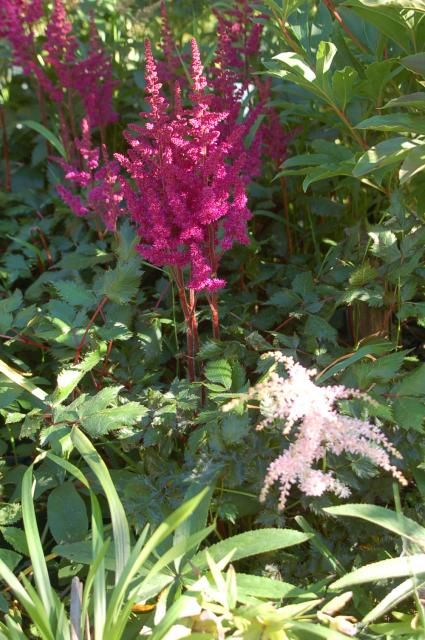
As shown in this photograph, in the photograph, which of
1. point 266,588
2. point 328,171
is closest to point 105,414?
point 266,588

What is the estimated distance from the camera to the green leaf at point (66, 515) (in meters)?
1.46

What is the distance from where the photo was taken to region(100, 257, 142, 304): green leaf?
1.62m

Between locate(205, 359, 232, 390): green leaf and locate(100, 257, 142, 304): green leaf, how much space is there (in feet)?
0.73

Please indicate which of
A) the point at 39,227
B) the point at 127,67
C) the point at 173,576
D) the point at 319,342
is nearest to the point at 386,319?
the point at 319,342

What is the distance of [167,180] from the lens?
143cm

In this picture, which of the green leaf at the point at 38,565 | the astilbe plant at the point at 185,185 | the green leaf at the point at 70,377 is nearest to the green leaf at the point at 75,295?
the green leaf at the point at 70,377

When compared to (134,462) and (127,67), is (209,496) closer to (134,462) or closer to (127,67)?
(134,462)

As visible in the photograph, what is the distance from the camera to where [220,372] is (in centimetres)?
151

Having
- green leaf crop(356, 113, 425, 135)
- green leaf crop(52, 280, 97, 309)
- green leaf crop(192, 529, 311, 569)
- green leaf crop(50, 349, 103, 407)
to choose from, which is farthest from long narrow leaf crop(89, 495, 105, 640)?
green leaf crop(356, 113, 425, 135)

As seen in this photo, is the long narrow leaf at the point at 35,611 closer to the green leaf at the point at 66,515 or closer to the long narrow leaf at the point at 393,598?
the green leaf at the point at 66,515

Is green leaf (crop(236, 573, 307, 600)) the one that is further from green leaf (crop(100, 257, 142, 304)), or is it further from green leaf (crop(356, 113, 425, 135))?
green leaf (crop(356, 113, 425, 135))

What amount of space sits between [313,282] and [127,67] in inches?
54.7

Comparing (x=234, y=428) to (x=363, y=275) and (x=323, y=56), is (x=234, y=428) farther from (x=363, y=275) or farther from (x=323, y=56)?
Answer: (x=323, y=56)

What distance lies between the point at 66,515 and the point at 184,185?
0.64 metres
